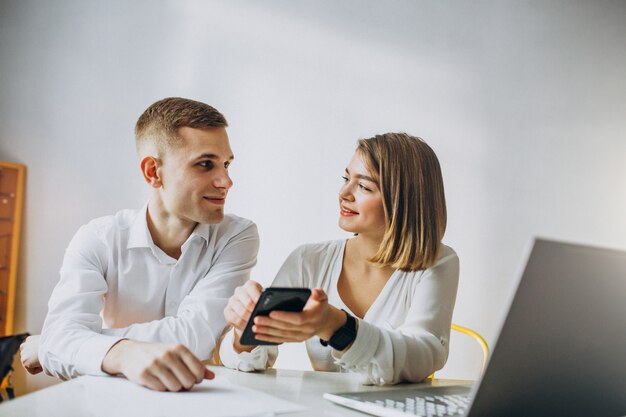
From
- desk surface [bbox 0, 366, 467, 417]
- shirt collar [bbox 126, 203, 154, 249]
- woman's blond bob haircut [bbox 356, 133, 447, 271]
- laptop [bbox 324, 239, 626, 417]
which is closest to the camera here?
laptop [bbox 324, 239, 626, 417]

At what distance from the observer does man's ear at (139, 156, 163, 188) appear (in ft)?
6.08

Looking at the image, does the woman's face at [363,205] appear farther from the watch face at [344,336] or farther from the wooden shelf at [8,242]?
the wooden shelf at [8,242]

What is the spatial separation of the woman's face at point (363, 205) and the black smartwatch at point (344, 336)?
48cm

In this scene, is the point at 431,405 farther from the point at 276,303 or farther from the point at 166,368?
the point at 166,368

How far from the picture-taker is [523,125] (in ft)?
9.79

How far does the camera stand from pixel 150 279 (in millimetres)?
1762

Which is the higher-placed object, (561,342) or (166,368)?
(561,342)

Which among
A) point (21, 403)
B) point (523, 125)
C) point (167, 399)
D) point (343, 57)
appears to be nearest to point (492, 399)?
point (167, 399)

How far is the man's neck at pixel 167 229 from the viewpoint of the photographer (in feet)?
5.93

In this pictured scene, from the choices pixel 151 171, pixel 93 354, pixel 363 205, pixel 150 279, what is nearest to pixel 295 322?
pixel 93 354

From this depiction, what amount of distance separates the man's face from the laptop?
99 centimetres

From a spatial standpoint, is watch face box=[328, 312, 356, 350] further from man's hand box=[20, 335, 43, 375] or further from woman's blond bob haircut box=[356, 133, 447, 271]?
man's hand box=[20, 335, 43, 375]

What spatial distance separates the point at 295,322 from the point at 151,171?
3.20ft

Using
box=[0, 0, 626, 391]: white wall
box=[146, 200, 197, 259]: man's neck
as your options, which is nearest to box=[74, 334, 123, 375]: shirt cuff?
box=[146, 200, 197, 259]: man's neck
